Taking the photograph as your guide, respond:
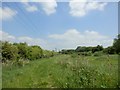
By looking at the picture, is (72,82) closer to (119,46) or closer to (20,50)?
(20,50)

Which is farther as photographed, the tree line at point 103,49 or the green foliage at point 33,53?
the tree line at point 103,49

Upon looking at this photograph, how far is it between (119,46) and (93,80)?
121 feet

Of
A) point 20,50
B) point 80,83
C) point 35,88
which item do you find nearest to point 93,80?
point 80,83

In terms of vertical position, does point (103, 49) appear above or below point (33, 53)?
above

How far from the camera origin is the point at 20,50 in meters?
34.9

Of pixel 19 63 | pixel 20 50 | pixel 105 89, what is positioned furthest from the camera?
pixel 20 50

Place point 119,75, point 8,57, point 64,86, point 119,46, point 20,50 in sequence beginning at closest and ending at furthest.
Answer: point 64,86 < point 119,75 < point 8,57 < point 20,50 < point 119,46

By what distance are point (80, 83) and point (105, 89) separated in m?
1.17

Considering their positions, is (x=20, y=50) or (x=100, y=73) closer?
(x=100, y=73)

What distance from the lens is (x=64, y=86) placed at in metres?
8.10

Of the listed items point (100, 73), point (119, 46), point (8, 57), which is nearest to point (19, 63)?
point (8, 57)

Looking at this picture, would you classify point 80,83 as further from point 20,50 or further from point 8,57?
point 20,50

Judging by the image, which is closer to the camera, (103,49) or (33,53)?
(33,53)

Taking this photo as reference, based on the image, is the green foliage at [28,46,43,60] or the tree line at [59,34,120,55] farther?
the tree line at [59,34,120,55]
